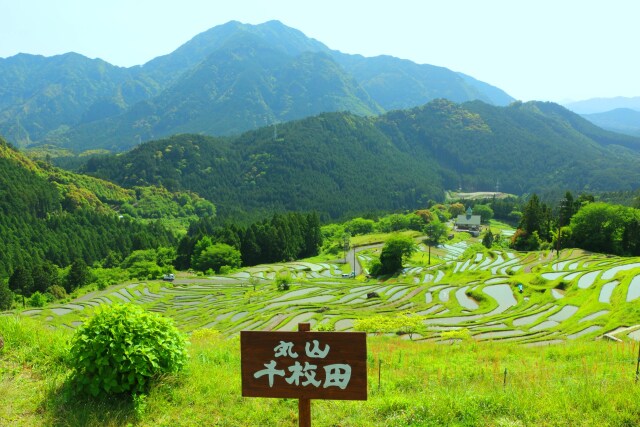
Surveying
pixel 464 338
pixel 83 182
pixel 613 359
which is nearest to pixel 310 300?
pixel 464 338

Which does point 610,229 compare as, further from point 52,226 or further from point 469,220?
point 52,226

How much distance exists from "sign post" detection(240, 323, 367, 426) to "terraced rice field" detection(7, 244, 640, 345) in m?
24.9

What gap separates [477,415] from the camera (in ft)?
25.6

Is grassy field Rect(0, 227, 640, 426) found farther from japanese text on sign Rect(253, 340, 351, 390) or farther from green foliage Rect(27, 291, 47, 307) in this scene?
green foliage Rect(27, 291, 47, 307)

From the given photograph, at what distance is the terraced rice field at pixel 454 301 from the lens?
1278 inches

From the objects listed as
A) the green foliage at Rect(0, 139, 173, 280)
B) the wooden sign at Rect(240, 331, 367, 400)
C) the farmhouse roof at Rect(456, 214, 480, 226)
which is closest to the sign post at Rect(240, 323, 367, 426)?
the wooden sign at Rect(240, 331, 367, 400)

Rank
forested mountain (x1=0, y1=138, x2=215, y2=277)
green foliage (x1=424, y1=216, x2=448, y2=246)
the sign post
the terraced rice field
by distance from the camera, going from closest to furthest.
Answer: the sign post → the terraced rice field → forested mountain (x1=0, y1=138, x2=215, y2=277) → green foliage (x1=424, y1=216, x2=448, y2=246)

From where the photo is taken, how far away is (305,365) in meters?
6.43

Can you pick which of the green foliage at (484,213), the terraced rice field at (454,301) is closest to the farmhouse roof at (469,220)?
the green foliage at (484,213)

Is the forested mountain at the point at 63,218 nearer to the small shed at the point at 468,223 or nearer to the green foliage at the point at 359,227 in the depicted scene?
the green foliage at the point at 359,227

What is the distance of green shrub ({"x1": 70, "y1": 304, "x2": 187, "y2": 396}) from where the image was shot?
7777 mm

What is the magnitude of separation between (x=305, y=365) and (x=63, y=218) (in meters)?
147

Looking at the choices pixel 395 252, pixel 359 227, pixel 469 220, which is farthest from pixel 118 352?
pixel 469 220

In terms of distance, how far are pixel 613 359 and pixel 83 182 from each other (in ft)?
627
